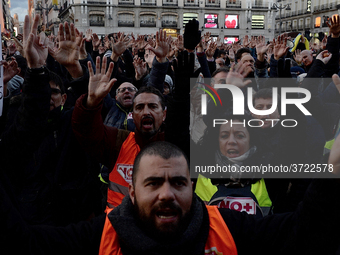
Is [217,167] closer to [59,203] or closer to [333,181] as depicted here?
[333,181]

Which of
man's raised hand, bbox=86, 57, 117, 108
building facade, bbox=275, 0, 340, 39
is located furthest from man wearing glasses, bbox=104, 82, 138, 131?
building facade, bbox=275, 0, 340, 39

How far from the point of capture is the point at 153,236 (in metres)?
1.66

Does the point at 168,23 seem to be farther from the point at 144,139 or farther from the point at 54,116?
the point at 144,139

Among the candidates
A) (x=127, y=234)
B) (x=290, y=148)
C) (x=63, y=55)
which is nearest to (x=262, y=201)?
(x=290, y=148)

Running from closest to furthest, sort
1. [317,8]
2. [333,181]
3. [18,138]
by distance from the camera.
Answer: [333,181] → [18,138] → [317,8]

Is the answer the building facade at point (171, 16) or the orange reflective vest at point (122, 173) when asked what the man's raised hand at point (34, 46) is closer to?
the orange reflective vest at point (122, 173)

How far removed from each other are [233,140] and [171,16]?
4201cm

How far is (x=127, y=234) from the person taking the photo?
64.0 inches

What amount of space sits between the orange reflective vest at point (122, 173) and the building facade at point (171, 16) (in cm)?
3787

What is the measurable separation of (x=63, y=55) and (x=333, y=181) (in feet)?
7.13

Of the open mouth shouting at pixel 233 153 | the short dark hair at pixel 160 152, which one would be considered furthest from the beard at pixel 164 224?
the open mouth shouting at pixel 233 153

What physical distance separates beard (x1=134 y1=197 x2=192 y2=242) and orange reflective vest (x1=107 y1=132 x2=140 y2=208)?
845mm

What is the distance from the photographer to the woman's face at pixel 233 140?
2.42 meters

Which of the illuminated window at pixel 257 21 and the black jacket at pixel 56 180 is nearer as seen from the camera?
the black jacket at pixel 56 180
